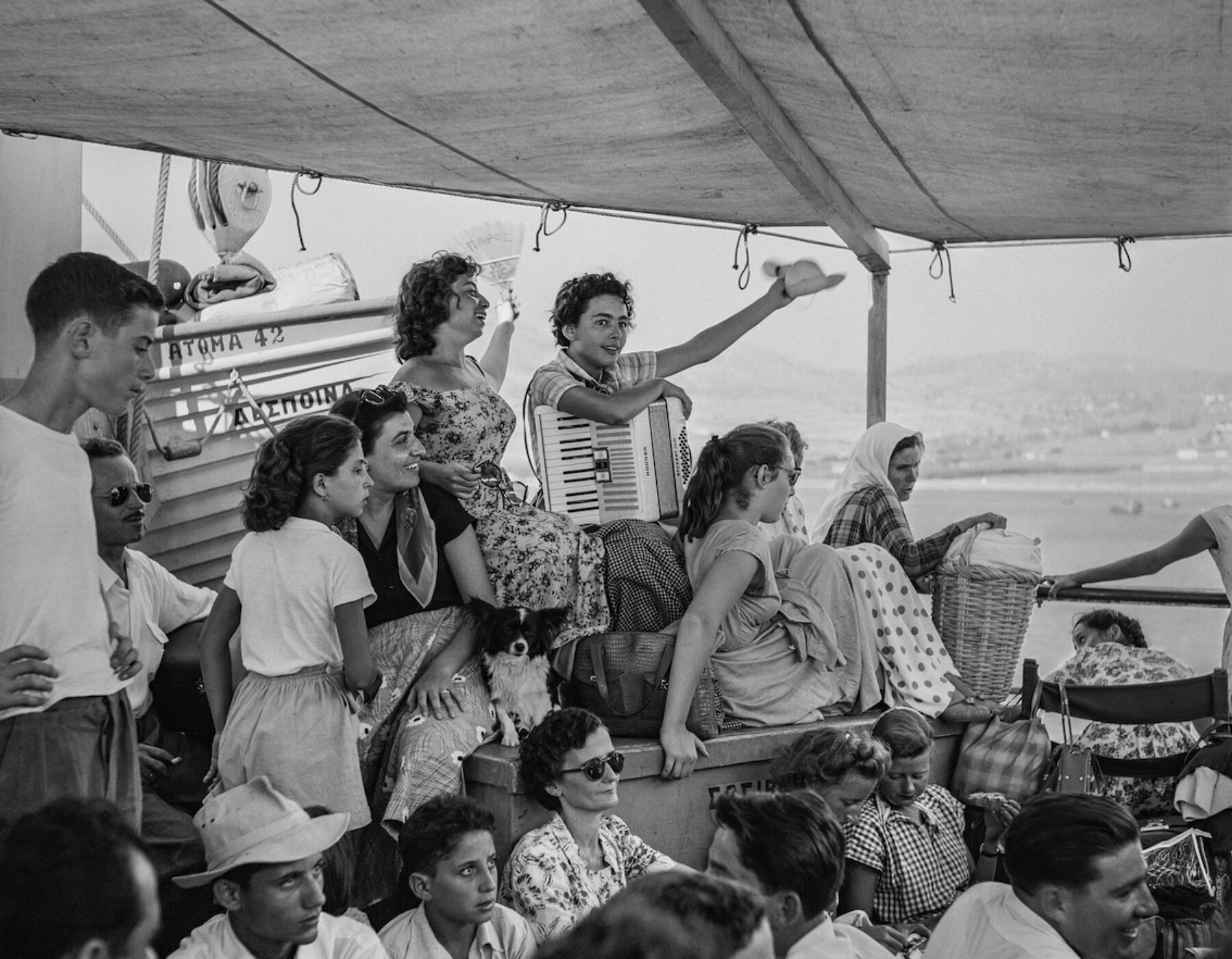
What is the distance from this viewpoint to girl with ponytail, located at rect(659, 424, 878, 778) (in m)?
4.38

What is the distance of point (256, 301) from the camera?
10.1 metres

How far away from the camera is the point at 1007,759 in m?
4.62

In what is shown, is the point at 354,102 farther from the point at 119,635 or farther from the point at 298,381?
the point at 298,381

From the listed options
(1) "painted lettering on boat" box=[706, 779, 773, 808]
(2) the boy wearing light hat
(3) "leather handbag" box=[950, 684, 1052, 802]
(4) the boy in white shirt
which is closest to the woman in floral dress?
(3) "leather handbag" box=[950, 684, 1052, 802]

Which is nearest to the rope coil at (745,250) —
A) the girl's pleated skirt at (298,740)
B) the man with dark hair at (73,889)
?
the girl's pleated skirt at (298,740)

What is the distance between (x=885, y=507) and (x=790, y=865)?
269 cm

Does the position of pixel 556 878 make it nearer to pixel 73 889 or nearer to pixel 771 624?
pixel 771 624

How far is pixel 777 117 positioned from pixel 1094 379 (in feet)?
58.0

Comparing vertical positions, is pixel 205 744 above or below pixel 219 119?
below

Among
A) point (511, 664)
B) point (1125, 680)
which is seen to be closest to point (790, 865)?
point (511, 664)

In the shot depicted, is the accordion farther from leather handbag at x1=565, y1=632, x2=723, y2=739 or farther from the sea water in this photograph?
the sea water

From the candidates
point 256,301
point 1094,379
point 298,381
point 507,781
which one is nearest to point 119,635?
point 507,781

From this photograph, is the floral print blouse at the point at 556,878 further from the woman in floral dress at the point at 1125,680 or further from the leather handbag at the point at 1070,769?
the woman in floral dress at the point at 1125,680

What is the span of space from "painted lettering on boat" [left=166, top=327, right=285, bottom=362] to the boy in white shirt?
20.1 ft
